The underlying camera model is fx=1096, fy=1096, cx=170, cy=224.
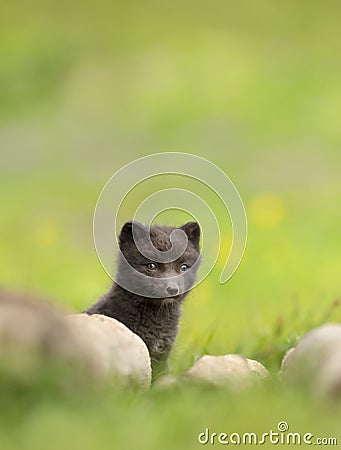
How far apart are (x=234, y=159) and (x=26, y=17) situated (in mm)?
8281

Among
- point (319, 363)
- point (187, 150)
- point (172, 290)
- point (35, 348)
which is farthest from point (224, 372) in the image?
point (187, 150)

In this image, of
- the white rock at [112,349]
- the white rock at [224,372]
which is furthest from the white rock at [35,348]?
the white rock at [224,372]

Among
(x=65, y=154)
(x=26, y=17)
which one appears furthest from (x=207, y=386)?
(x=26, y=17)

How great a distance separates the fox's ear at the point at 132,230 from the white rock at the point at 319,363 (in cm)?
165

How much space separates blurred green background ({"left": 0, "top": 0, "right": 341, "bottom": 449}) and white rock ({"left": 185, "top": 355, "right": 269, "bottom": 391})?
12cm

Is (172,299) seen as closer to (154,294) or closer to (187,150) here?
(154,294)

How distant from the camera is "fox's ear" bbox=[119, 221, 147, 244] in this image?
228 inches

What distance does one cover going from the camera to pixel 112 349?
4.13m

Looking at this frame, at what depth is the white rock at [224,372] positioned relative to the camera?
419 centimetres

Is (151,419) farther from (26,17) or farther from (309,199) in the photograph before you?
(26,17)

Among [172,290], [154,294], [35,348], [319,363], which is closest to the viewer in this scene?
[35,348]

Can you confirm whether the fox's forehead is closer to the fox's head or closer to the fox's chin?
the fox's head

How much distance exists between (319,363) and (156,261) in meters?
1.98

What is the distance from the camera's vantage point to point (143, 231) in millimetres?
5805
